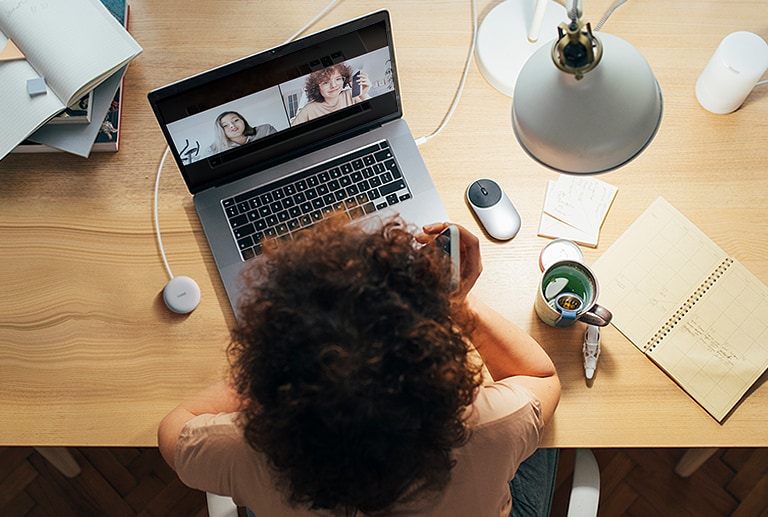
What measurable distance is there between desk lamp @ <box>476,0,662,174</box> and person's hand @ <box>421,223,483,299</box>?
8.8 inches

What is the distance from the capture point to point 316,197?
1.14 m

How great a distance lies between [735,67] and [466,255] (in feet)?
1.75

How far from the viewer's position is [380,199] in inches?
44.9

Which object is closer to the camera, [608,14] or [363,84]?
[608,14]

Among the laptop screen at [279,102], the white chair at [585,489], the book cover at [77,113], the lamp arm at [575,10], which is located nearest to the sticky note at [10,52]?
the book cover at [77,113]

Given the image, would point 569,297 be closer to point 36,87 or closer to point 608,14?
point 608,14

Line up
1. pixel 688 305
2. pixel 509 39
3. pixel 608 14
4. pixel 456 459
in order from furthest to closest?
pixel 509 39, pixel 688 305, pixel 608 14, pixel 456 459

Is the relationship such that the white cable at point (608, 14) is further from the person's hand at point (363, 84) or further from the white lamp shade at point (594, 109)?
the person's hand at point (363, 84)

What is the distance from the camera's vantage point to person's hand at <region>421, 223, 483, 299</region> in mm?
1023

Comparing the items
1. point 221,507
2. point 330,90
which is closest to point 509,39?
point 330,90

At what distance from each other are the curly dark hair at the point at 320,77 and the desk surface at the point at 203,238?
161 mm

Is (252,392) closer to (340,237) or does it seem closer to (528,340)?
(340,237)

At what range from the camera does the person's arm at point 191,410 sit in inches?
39.3

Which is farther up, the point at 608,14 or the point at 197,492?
the point at 608,14
